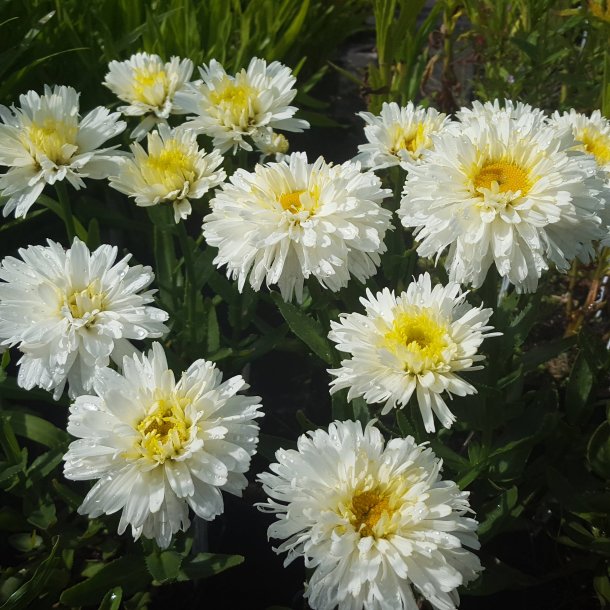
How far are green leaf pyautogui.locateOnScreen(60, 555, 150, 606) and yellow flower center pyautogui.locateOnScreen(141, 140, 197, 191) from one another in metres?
0.52

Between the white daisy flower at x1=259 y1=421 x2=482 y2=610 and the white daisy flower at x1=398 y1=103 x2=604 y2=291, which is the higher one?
the white daisy flower at x1=398 y1=103 x2=604 y2=291

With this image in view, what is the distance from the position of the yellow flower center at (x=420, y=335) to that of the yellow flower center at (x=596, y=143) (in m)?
0.46

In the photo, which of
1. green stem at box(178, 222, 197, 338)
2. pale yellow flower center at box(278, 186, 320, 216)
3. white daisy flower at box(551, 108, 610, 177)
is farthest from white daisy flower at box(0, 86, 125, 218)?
white daisy flower at box(551, 108, 610, 177)

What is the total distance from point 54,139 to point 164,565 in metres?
0.59

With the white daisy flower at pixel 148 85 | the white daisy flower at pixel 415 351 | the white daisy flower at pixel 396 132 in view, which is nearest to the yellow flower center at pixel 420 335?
the white daisy flower at pixel 415 351

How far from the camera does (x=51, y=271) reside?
754mm

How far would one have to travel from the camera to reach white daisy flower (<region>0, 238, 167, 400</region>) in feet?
2.33

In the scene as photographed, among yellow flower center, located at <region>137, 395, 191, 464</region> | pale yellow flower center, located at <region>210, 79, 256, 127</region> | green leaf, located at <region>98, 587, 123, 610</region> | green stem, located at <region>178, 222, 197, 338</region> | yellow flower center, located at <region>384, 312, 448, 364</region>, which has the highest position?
pale yellow flower center, located at <region>210, 79, 256, 127</region>

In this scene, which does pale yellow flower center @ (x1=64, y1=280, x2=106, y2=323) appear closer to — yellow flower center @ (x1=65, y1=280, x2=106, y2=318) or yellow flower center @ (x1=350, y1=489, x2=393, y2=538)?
yellow flower center @ (x1=65, y1=280, x2=106, y2=318)

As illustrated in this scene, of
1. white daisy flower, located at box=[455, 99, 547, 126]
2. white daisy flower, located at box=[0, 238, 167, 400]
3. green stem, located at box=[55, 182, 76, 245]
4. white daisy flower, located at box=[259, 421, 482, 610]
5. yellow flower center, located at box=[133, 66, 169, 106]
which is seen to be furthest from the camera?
yellow flower center, located at box=[133, 66, 169, 106]

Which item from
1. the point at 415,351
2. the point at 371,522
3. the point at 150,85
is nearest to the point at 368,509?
the point at 371,522

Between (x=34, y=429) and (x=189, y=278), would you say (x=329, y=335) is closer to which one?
(x=189, y=278)

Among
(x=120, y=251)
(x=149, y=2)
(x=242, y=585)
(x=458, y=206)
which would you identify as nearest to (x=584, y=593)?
(x=242, y=585)

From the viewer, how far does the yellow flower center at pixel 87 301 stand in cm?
73
